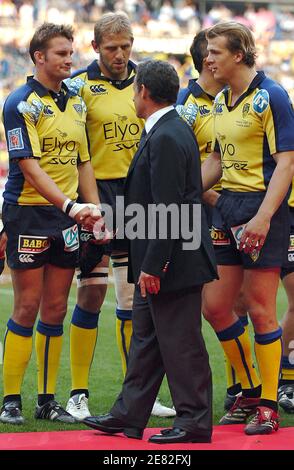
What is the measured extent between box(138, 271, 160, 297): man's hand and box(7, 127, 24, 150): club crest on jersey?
104cm

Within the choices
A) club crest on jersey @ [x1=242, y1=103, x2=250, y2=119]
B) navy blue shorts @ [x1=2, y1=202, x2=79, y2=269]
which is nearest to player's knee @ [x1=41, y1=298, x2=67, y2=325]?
navy blue shorts @ [x1=2, y1=202, x2=79, y2=269]

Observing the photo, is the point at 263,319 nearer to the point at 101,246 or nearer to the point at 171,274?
the point at 171,274

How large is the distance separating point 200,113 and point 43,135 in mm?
991

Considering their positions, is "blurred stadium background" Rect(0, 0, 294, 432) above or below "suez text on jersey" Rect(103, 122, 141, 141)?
above

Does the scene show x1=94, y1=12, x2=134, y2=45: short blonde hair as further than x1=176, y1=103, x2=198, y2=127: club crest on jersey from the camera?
No

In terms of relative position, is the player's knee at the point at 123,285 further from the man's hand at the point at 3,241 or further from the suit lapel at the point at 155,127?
the suit lapel at the point at 155,127

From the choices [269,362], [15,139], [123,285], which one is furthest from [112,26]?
[269,362]

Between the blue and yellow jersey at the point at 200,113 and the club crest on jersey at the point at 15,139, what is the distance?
102 cm

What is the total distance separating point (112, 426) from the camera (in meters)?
4.80

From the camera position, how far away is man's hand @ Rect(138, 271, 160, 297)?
178 inches

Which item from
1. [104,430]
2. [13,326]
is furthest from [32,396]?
[104,430]

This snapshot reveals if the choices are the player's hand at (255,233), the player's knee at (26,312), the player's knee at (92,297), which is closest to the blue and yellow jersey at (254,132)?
the player's hand at (255,233)

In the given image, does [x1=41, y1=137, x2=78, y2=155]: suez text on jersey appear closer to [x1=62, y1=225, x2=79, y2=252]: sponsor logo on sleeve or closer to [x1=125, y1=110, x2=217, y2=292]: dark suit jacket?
[x1=62, y1=225, x2=79, y2=252]: sponsor logo on sleeve

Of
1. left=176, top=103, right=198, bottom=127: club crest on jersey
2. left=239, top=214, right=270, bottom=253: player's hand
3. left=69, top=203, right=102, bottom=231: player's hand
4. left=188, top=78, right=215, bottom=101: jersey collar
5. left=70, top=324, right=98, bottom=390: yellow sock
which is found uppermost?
left=188, top=78, right=215, bottom=101: jersey collar
